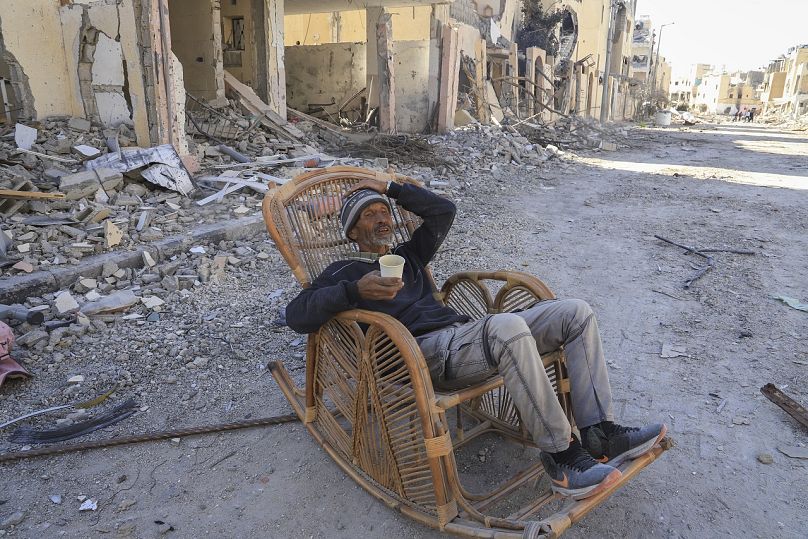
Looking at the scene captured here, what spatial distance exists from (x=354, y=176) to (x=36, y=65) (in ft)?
23.2

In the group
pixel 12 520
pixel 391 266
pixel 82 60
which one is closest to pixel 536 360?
pixel 391 266

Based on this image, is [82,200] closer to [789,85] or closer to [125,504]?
[125,504]

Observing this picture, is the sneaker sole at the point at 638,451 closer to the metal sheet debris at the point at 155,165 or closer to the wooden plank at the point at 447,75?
the metal sheet debris at the point at 155,165

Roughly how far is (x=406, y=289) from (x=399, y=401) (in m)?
0.72

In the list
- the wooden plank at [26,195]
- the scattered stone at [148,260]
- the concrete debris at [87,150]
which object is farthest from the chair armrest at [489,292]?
the concrete debris at [87,150]

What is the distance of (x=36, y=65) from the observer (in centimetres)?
767

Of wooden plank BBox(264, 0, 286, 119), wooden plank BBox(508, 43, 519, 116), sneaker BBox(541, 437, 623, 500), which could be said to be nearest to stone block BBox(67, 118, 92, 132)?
wooden plank BBox(264, 0, 286, 119)

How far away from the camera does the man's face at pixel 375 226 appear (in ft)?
8.57

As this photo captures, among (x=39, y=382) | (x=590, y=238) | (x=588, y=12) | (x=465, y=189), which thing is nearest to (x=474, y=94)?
(x=465, y=189)

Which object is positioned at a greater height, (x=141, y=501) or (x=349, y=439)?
(x=349, y=439)

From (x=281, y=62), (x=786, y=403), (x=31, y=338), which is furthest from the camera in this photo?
(x=281, y=62)

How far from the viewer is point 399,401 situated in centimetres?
202

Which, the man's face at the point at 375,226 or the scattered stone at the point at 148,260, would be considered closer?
the man's face at the point at 375,226

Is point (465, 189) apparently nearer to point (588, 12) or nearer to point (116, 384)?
point (116, 384)
